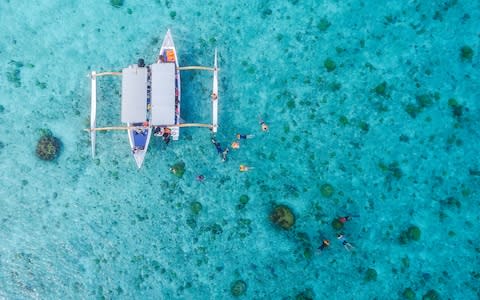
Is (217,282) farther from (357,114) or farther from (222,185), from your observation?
(357,114)

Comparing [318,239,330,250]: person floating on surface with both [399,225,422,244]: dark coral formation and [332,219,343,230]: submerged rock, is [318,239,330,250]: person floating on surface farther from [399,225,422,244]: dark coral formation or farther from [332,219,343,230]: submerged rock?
[399,225,422,244]: dark coral formation

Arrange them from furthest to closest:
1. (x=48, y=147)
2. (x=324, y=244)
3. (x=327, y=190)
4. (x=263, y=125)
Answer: (x=48, y=147), (x=263, y=125), (x=327, y=190), (x=324, y=244)

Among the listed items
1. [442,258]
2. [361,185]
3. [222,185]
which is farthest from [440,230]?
[222,185]

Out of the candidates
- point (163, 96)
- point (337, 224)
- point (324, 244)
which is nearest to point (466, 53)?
point (337, 224)

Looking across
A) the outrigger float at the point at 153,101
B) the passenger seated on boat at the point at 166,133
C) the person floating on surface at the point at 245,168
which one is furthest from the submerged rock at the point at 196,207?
the passenger seated on boat at the point at 166,133

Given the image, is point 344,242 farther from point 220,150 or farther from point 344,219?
point 220,150
